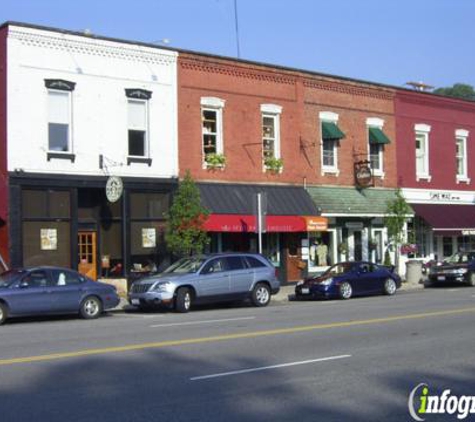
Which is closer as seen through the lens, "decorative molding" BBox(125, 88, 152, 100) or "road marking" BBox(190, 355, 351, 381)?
"road marking" BBox(190, 355, 351, 381)

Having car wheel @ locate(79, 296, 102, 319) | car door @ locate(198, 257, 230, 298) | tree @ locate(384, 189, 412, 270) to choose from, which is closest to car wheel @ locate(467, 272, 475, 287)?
tree @ locate(384, 189, 412, 270)

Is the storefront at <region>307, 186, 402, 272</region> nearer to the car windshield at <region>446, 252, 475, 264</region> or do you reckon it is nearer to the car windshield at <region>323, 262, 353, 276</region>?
the car windshield at <region>446, 252, 475, 264</region>

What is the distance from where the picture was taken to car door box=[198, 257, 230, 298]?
21.5 metres

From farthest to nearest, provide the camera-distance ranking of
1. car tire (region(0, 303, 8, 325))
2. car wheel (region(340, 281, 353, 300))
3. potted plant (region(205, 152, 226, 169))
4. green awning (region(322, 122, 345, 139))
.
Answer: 1. green awning (region(322, 122, 345, 139))
2. potted plant (region(205, 152, 226, 169))
3. car wheel (region(340, 281, 353, 300))
4. car tire (region(0, 303, 8, 325))

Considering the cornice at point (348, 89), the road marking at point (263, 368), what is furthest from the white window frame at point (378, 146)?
the road marking at point (263, 368)

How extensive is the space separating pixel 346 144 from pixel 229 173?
691cm

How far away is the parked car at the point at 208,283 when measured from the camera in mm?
20844

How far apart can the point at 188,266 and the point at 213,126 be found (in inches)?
343

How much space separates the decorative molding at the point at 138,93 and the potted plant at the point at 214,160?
10.6 ft

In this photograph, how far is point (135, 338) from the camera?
14219mm

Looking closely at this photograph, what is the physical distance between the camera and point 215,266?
2200 cm

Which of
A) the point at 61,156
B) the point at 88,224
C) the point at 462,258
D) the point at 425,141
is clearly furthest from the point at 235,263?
the point at 425,141

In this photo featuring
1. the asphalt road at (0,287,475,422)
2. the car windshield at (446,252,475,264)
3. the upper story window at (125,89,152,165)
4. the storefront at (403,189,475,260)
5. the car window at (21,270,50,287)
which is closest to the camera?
the asphalt road at (0,287,475,422)

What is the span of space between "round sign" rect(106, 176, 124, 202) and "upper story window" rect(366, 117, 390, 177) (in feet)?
45.0
